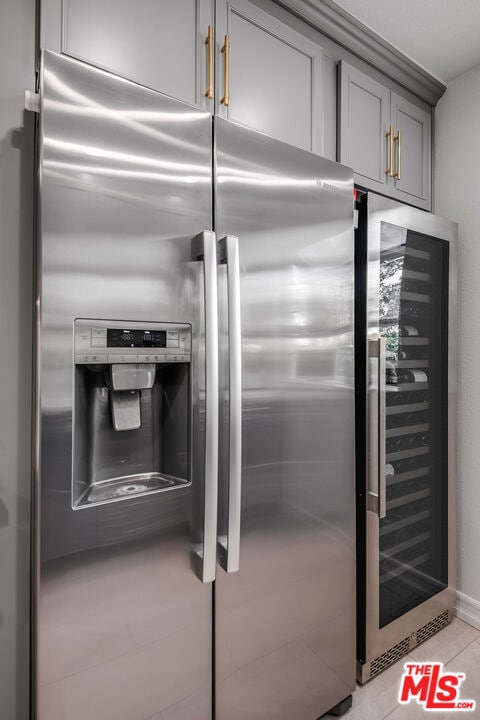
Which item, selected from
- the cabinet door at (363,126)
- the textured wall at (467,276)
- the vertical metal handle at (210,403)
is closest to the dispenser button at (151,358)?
the vertical metal handle at (210,403)

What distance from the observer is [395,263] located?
5.63ft

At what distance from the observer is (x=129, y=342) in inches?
38.0

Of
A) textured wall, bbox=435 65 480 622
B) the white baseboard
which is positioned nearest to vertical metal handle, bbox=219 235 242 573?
textured wall, bbox=435 65 480 622

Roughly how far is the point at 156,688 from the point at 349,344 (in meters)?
1.15

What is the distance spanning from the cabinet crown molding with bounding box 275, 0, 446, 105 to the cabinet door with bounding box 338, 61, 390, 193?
0.08 m

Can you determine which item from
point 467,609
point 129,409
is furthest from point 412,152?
point 467,609

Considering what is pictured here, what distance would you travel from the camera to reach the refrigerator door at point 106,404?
0.88 m

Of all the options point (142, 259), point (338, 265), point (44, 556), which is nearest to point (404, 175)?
point (338, 265)

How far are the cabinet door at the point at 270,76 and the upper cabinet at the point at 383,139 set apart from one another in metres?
0.17

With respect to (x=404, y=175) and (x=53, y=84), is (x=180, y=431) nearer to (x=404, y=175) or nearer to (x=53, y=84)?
(x=53, y=84)

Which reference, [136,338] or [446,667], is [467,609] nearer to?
[446,667]

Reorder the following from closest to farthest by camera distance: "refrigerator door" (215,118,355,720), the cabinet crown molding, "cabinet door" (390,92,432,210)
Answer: "refrigerator door" (215,118,355,720) → the cabinet crown molding → "cabinet door" (390,92,432,210)

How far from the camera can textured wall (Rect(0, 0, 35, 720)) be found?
3.24 feet

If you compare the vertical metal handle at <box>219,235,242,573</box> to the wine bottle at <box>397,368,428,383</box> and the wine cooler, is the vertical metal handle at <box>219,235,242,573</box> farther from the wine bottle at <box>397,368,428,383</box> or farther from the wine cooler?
the wine bottle at <box>397,368,428,383</box>
